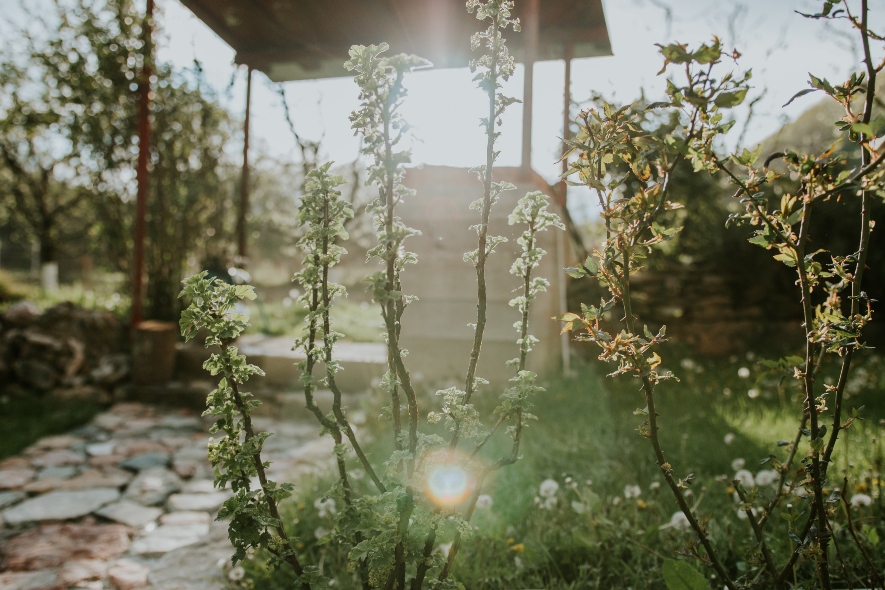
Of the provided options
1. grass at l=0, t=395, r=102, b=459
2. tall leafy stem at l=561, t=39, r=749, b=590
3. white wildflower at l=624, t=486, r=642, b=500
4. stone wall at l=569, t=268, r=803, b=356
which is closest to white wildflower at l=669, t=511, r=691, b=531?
white wildflower at l=624, t=486, r=642, b=500

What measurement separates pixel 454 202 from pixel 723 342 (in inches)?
127

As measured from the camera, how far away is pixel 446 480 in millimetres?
1152

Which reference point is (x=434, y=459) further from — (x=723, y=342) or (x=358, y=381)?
(x=723, y=342)

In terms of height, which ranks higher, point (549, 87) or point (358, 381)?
point (549, 87)

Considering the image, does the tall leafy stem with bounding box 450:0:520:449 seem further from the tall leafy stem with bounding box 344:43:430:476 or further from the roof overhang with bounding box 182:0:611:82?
the roof overhang with bounding box 182:0:611:82

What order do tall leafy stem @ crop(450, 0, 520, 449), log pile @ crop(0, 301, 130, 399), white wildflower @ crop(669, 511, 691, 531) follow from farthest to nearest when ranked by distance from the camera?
1. log pile @ crop(0, 301, 130, 399)
2. white wildflower @ crop(669, 511, 691, 531)
3. tall leafy stem @ crop(450, 0, 520, 449)

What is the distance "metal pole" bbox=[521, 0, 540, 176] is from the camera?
3.52 meters

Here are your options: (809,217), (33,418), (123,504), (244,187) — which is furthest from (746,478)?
(244,187)

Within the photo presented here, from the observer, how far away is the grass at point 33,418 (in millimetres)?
3421

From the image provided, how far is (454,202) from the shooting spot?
3750 millimetres

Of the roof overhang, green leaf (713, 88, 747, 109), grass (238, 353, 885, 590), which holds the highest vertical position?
the roof overhang

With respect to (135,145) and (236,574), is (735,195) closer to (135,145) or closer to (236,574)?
(236,574)

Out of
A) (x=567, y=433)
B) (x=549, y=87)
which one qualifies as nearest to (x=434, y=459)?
(x=567, y=433)

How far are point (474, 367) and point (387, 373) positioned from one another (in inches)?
8.0
